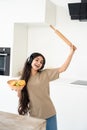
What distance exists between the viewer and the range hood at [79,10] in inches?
95.0

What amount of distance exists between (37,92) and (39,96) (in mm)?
39

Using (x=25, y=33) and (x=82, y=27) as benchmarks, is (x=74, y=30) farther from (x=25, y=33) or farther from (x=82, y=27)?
(x=25, y=33)

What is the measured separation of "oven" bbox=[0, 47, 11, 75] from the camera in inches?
103

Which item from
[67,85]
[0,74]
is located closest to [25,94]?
[67,85]

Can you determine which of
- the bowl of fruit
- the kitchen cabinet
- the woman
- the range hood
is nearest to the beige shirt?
the woman

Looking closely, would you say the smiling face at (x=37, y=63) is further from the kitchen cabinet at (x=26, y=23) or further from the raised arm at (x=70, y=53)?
the kitchen cabinet at (x=26, y=23)

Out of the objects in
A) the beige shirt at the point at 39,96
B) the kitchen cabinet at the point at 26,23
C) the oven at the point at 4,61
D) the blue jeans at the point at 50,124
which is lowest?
the blue jeans at the point at 50,124

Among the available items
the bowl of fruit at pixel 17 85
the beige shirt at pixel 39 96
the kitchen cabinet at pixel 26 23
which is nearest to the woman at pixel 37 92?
the beige shirt at pixel 39 96

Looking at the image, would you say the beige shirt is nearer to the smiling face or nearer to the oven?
the smiling face

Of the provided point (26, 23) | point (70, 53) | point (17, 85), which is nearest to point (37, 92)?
point (17, 85)

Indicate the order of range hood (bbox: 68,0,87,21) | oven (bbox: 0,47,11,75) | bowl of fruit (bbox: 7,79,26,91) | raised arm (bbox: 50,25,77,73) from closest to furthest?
1. bowl of fruit (bbox: 7,79,26,91)
2. raised arm (bbox: 50,25,77,73)
3. range hood (bbox: 68,0,87,21)
4. oven (bbox: 0,47,11,75)

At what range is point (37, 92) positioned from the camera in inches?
67.5

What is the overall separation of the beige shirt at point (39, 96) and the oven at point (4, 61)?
3.11 ft

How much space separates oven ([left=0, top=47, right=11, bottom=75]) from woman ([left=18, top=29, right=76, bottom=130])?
0.88 metres
